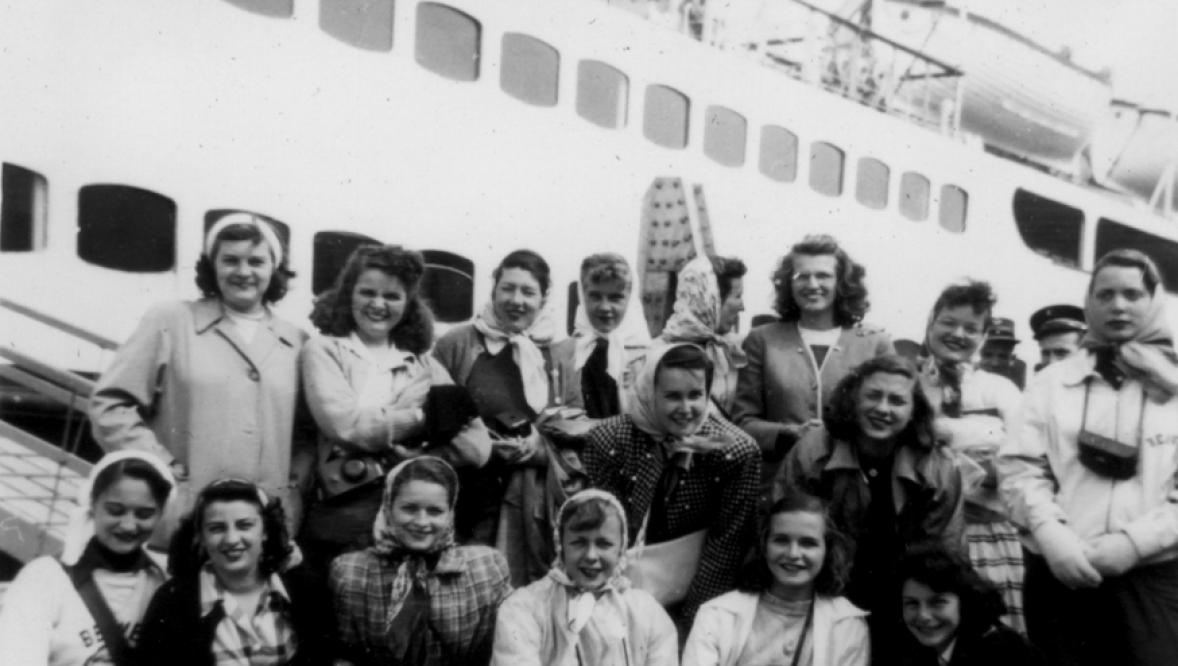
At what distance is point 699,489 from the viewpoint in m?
4.23

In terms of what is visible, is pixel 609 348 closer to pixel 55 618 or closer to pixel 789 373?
pixel 789 373

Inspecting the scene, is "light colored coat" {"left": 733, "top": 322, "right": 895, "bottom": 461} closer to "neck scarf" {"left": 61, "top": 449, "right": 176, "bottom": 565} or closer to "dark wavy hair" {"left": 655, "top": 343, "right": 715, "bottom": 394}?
"dark wavy hair" {"left": 655, "top": 343, "right": 715, "bottom": 394}

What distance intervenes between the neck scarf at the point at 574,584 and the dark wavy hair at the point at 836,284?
1327mm

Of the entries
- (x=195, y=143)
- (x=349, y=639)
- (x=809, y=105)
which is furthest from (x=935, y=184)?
(x=349, y=639)

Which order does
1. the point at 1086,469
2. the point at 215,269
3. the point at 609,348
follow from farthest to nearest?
the point at 609,348, the point at 215,269, the point at 1086,469

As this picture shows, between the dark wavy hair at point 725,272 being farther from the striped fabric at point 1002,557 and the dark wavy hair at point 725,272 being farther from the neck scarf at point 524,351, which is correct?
the striped fabric at point 1002,557

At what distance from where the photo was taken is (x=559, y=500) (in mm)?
4457

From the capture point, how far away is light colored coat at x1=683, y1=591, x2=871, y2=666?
393 cm

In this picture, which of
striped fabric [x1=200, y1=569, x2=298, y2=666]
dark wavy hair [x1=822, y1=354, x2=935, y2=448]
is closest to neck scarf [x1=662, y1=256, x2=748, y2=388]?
dark wavy hair [x1=822, y1=354, x2=935, y2=448]

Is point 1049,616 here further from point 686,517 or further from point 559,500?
point 559,500

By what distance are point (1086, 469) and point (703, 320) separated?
1.51 metres

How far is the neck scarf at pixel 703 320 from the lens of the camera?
189 inches

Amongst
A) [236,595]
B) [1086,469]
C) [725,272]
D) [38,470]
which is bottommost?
[236,595]

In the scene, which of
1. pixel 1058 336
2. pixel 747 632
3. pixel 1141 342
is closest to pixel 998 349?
pixel 1058 336
